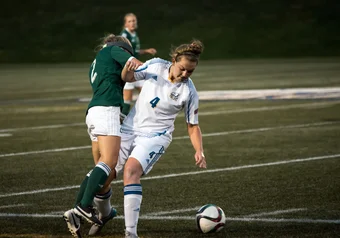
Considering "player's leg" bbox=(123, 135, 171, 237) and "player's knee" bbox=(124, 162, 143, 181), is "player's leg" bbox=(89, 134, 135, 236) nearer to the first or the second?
"player's leg" bbox=(123, 135, 171, 237)

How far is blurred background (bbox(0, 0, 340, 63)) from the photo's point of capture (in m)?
43.1

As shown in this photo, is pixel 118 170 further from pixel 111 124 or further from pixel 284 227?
pixel 284 227

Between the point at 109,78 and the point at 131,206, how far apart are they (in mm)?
1237

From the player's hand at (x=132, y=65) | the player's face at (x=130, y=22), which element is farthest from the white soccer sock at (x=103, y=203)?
the player's face at (x=130, y=22)

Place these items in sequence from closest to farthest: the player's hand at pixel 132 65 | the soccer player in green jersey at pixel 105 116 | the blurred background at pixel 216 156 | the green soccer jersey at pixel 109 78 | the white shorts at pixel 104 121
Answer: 1. the soccer player in green jersey at pixel 105 116
2. the player's hand at pixel 132 65
3. the white shorts at pixel 104 121
4. the green soccer jersey at pixel 109 78
5. the blurred background at pixel 216 156

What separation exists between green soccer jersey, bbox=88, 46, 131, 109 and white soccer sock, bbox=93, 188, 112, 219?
2.49 feet

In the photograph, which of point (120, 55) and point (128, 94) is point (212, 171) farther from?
point (128, 94)

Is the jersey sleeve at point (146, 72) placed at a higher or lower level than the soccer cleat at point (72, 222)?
higher

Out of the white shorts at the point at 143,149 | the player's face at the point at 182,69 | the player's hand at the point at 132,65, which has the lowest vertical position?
the white shorts at the point at 143,149

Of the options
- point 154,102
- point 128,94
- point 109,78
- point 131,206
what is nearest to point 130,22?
point 128,94

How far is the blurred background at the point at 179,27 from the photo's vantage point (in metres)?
43.1

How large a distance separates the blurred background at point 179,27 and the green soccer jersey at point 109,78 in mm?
34190

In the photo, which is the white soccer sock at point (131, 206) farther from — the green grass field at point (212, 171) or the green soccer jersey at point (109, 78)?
the green soccer jersey at point (109, 78)

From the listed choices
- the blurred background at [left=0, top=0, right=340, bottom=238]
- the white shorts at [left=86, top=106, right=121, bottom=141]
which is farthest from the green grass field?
the white shorts at [left=86, top=106, right=121, bottom=141]
